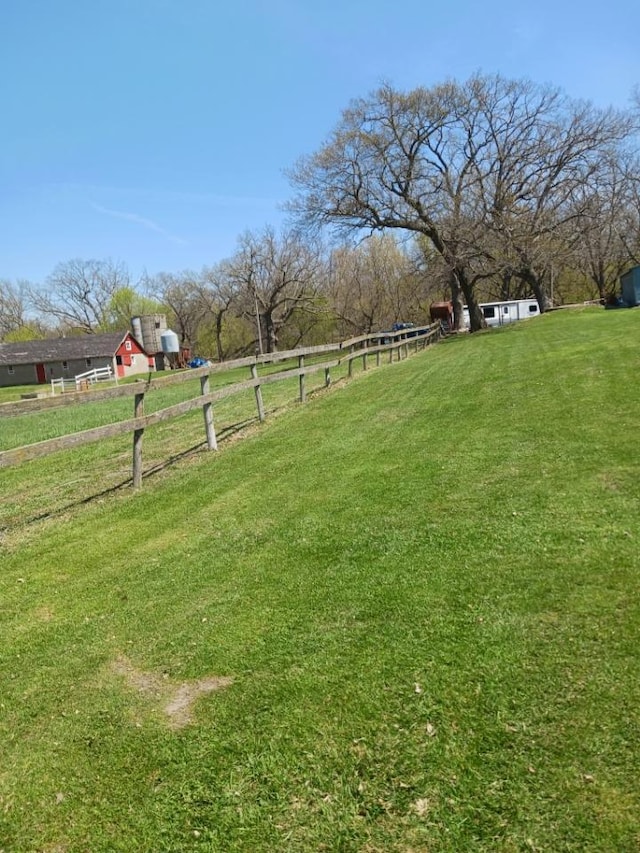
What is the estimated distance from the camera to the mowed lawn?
2.14 metres

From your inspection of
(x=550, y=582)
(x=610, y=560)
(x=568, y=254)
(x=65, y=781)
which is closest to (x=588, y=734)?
(x=550, y=582)

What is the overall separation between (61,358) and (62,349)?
1.45 metres

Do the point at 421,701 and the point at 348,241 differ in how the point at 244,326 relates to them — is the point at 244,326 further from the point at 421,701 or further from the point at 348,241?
the point at 421,701

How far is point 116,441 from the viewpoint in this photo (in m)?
11.4

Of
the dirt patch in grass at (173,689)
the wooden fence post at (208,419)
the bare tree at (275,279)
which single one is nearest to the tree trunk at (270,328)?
the bare tree at (275,279)

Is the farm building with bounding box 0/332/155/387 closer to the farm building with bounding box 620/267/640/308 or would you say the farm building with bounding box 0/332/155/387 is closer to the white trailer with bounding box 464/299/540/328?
the white trailer with bounding box 464/299/540/328

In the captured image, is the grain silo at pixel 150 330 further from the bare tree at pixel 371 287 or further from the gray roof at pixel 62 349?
the bare tree at pixel 371 287

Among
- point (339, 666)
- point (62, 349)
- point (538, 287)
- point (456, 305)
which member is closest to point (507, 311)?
point (456, 305)

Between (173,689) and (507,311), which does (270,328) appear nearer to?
(507,311)

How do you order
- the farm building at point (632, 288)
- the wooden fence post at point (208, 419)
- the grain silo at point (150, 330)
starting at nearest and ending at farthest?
the wooden fence post at point (208, 419) < the farm building at point (632, 288) < the grain silo at point (150, 330)

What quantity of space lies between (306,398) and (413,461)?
645 centimetres

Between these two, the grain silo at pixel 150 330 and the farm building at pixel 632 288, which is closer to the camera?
the farm building at pixel 632 288

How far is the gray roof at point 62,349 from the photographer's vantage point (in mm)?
59125

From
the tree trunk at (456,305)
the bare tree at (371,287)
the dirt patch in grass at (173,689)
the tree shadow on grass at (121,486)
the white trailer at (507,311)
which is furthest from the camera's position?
the bare tree at (371,287)
